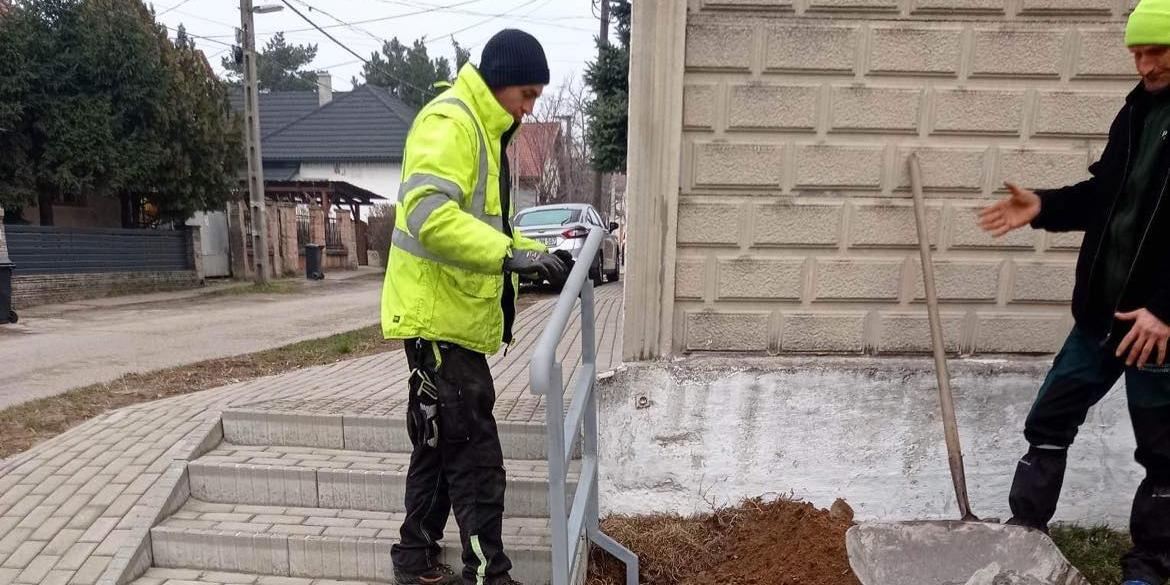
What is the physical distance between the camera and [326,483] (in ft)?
9.60

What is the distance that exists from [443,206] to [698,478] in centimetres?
178

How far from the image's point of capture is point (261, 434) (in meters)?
3.24

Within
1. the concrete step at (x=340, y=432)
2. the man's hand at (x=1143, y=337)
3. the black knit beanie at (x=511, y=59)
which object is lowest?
the concrete step at (x=340, y=432)

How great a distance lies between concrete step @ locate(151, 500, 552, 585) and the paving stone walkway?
5cm

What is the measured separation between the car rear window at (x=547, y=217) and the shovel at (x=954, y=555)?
346 inches

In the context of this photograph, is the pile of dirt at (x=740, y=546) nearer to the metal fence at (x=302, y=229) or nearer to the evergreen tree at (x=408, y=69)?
the metal fence at (x=302, y=229)

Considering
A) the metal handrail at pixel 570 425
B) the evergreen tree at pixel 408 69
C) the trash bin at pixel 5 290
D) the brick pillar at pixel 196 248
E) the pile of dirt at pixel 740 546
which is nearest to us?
the metal handrail at pixel 570 425

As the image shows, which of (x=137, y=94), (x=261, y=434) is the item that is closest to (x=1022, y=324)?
(x=261, y=434)

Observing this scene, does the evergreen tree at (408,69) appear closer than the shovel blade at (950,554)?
No

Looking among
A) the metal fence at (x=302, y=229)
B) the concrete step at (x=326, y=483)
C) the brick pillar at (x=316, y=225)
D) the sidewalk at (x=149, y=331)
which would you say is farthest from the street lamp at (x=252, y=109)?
the concrete step at (x=326, y=483)

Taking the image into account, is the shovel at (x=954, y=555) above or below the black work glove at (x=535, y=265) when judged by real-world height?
below

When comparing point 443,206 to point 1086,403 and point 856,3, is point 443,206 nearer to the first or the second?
point 856,3

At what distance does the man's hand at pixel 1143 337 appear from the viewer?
6.72 feet

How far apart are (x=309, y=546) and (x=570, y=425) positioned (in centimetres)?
137
